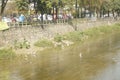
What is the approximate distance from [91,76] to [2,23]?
14.7m

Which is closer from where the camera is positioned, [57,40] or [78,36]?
[57,40]

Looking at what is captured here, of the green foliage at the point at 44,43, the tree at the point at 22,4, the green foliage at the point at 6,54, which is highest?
the tree at the point at 22,4

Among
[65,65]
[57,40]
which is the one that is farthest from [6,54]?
[57,40]

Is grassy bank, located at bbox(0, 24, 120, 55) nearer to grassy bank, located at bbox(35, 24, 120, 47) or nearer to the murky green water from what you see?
grassy bank, located at bbox(35, 24, 120, 47)

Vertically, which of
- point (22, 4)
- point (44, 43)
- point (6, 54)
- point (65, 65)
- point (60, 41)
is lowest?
point (65, 65)

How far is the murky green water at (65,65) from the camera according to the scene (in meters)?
29.6

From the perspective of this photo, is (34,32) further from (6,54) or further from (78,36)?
(6,54)

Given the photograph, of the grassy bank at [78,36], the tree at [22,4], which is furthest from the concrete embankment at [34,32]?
the tree at [22,4]

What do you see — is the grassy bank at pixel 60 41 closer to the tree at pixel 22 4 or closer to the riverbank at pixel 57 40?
the riverbank at pixel 57 40

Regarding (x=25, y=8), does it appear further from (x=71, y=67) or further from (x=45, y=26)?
(x=71, y=67)

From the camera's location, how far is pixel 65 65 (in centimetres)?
3450

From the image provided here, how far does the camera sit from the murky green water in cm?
2962

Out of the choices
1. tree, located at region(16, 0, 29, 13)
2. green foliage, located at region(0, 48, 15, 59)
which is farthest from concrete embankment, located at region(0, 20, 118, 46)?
tree, located at region(16, 0, 29, 13)

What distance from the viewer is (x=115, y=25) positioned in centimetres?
7731
